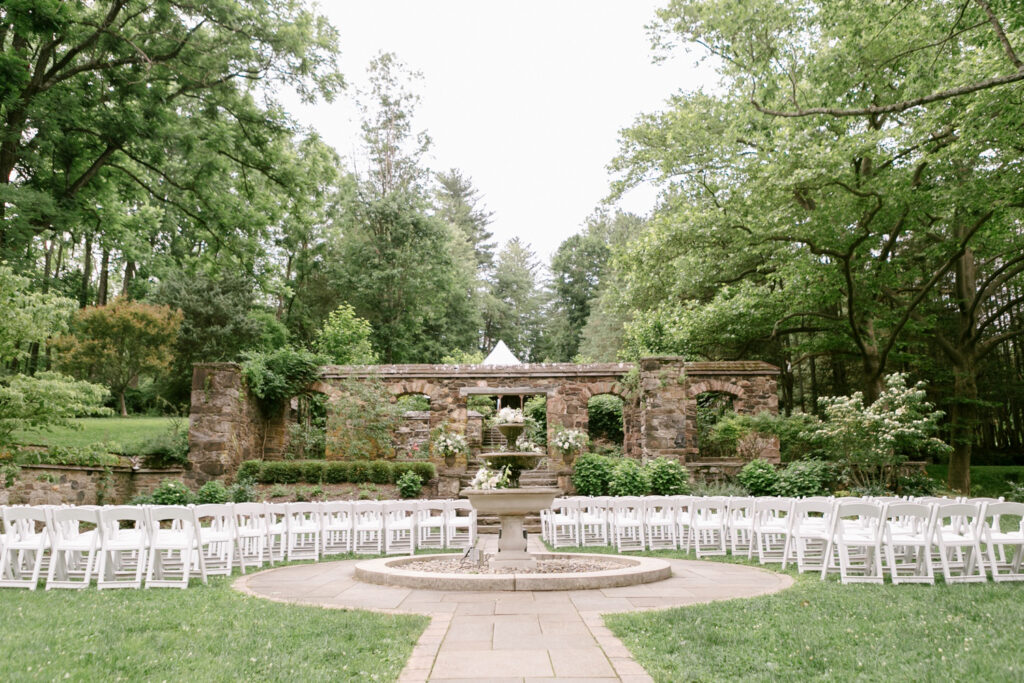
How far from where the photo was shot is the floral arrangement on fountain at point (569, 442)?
51.0 ft

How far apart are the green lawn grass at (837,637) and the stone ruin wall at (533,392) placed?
1048cm

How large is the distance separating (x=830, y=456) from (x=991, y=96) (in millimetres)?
7895

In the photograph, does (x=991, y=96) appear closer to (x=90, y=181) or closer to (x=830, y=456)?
(x=830, y=456)

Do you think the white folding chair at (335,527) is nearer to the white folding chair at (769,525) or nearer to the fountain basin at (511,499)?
the fountain basin at (511,499)

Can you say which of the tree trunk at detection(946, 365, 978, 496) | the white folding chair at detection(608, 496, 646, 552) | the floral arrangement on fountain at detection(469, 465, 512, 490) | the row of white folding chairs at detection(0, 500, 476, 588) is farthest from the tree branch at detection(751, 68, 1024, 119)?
the tree trunk at detection(946, 365, 978, 496)

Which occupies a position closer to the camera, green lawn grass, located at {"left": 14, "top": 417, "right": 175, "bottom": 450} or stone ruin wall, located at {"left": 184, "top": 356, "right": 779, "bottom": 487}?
green lawn grass, located at {"left": 14, "top": 417, "right": 175, "bottom": 450}

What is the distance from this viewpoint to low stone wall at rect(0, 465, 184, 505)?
41.1 feet

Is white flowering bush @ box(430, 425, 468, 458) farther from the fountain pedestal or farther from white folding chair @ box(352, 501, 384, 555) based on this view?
the fountain pedestal

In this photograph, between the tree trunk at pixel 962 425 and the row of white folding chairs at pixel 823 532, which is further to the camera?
the tree trunk at pixel 962 425

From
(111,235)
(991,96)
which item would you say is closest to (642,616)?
(991,96)

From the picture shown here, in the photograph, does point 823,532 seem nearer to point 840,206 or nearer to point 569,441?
point 569,441

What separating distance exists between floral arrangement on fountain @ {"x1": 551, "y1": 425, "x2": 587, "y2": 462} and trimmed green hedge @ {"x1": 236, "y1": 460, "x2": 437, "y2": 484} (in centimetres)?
300

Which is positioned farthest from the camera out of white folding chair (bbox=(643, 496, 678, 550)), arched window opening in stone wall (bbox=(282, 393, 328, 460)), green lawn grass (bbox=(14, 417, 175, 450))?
arched window opening in stone wall (bbox=(282, 393, 328, 460))

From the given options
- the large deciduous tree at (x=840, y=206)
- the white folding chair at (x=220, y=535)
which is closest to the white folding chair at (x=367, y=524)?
the white folding chair at (x=220, y=535)
